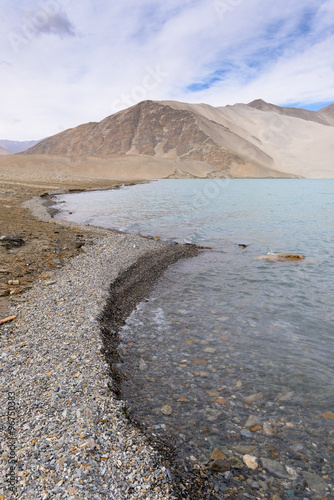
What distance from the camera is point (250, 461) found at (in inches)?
129

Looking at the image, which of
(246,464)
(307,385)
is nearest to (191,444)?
(246,464)

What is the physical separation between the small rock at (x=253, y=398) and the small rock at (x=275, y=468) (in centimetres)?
89

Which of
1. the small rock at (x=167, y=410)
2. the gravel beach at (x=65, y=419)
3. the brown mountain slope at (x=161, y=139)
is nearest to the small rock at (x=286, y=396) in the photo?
the small rock at (x=167, y=410)

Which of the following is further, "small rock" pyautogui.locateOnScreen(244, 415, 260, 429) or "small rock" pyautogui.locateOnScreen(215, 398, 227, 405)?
"small rock" pyautogui.locateOnScreen(215, 398, 227, 405)

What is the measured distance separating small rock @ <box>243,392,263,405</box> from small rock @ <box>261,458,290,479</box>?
891 millimetres

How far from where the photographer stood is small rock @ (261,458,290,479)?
3137 mm

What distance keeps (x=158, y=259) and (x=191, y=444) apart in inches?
287

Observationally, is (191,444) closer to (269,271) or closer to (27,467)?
(27,467)

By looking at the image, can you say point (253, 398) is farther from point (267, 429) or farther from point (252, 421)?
point (267, 429)

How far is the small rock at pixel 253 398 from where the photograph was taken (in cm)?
418

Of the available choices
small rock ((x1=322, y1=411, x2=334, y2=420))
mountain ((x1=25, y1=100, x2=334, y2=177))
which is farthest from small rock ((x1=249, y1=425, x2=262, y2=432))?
mountain ((x1=25, y1=100, x2=334, y2=177))

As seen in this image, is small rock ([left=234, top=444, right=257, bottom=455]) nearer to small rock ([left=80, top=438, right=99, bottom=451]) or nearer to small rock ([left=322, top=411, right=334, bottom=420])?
small rock ([left=322, top=411, right=334, bottom=420])

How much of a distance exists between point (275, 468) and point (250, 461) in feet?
0.84

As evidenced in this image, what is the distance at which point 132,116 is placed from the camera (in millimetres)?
169750
